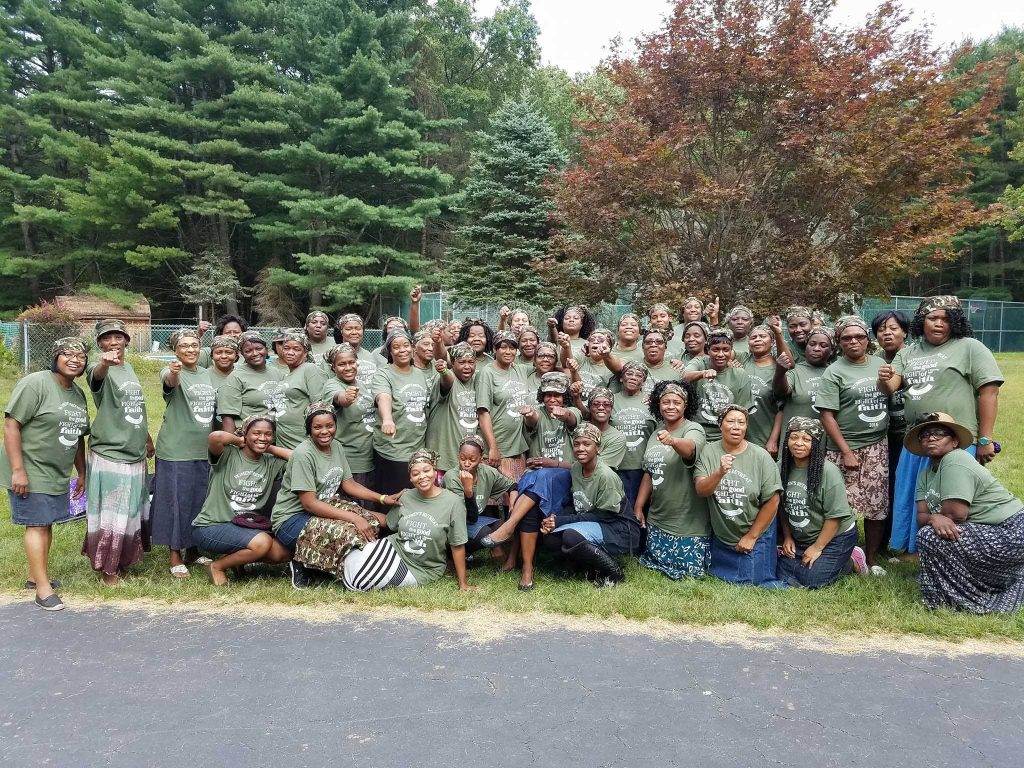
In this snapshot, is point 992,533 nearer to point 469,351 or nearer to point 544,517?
point 544,517

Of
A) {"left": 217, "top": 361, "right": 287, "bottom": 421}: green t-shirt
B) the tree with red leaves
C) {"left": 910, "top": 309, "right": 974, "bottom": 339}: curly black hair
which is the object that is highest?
the tree with red leaves

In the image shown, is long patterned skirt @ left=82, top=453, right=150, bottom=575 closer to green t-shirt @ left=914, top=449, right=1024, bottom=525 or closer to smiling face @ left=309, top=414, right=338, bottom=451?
smiling face @ left=309, top=414, right=338, bottom=451

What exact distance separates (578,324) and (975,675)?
13.7ft

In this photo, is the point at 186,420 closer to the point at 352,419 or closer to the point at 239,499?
the point at 239,499

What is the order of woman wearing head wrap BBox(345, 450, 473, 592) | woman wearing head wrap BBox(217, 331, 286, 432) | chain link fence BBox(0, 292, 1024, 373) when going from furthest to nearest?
chain link fence BBox(0, 292, 1024, 373)
woman wearing head wrap BBox(217, 331, 286, 432)
woman wearing head wrap BBox(345, 450, 473, 592)

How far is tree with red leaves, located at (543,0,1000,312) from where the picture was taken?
1047 centimetres

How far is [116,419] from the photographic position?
542 cm

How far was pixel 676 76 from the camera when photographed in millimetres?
11242

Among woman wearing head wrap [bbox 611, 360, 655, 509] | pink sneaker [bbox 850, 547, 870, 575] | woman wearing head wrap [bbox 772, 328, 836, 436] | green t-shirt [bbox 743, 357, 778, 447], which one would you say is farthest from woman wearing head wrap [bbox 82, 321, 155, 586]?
pink sneaker [bbox 850, 547, 870, 575]

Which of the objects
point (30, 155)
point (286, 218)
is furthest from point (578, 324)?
point (30, 155)

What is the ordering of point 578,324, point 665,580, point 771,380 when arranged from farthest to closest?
1. point 578,324
2. point 771,380
3. point 665,580

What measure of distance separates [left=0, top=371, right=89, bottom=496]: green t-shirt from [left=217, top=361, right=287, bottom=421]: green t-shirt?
1.01 metres

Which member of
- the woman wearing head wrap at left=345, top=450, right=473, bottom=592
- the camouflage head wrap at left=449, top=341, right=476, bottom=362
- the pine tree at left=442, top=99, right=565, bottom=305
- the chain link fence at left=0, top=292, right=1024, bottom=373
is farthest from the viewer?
the pine tree at left=442, top=99, right=565, bottom=305

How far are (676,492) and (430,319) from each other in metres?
19.3
